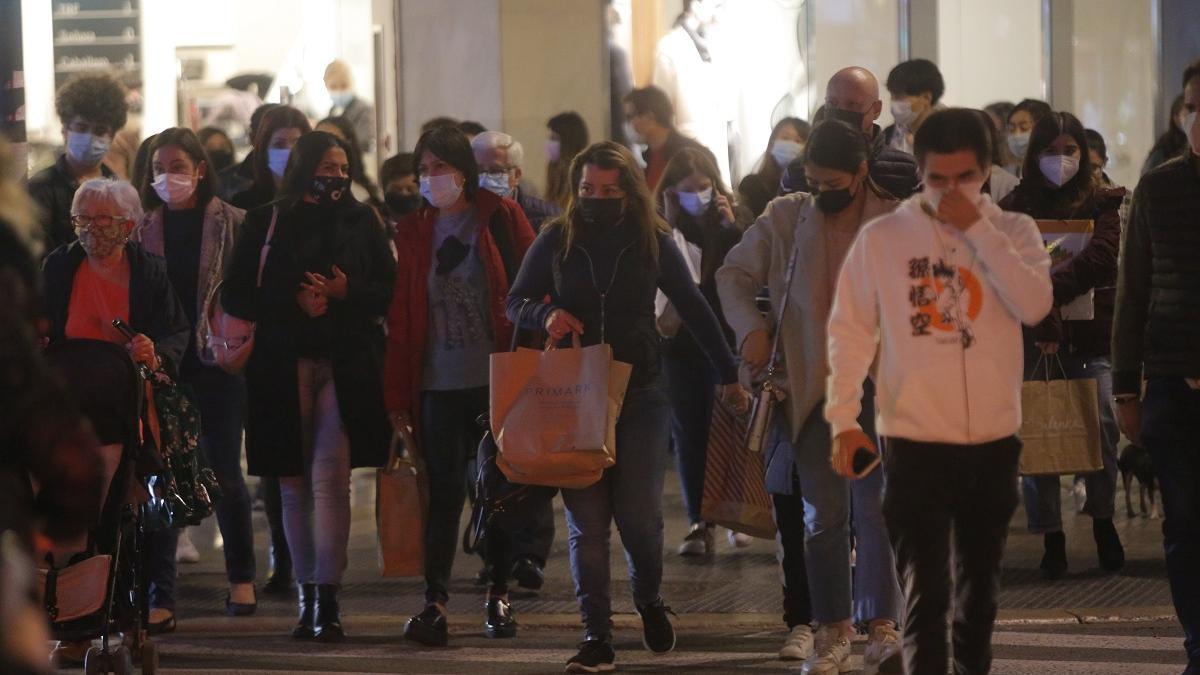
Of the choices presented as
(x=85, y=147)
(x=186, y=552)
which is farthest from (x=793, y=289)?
(x=186, y=552)

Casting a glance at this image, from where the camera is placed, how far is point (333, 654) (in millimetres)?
8477

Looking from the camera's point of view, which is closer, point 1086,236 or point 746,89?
point 1086,236

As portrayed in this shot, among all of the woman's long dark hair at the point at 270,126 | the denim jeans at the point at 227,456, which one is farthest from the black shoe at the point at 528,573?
the woman's long dark hair at the point at 270,126

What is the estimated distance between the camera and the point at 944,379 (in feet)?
19.8

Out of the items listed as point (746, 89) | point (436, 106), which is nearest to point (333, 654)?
point (436, 106)

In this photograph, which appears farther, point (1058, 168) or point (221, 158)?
point (221, 158)

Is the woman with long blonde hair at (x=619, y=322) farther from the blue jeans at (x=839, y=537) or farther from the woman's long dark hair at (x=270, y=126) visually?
the woman's long dark hair at (x=270, y=126)

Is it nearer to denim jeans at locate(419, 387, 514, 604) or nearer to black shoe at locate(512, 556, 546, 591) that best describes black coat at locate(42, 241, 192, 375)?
denim jeans at locate(419, 387, 514, 604)

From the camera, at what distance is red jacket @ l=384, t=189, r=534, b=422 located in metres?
8.64

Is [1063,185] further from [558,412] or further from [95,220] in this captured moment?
[95,220]

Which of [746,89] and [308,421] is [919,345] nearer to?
[308,421]

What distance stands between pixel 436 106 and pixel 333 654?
8066mm

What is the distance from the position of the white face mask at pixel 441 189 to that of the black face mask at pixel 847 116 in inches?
63.3

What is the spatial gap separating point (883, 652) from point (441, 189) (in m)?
2.75
